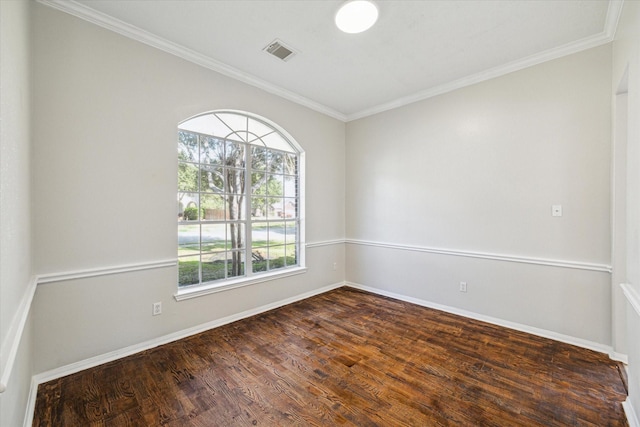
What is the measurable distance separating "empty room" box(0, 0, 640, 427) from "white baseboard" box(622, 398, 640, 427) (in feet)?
0.06

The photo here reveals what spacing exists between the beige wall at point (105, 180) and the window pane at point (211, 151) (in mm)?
330

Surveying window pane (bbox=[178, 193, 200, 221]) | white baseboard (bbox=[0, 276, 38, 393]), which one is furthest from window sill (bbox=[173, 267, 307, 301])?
white baseboard (bbox=[0, 276, 38, 393])

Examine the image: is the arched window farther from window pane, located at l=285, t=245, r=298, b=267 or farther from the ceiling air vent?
the ceiling air vent

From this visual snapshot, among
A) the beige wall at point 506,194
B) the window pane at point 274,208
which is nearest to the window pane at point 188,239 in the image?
the window pane at point 274,208

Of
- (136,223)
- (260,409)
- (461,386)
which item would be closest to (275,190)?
(136,223)

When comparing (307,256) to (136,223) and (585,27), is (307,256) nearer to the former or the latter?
(136,223)

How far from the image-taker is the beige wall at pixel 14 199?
108cm

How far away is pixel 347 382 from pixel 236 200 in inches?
88.3

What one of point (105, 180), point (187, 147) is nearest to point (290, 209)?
point (187, 147)

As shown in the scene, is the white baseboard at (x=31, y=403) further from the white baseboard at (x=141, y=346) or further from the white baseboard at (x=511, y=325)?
the white baseboard at (x=511, y=325)

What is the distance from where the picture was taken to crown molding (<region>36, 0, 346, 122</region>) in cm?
208

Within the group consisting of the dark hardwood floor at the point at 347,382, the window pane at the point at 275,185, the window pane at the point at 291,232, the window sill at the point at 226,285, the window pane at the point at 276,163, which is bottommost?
the dark hardwood floor at the point at 347,382

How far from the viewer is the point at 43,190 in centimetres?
199

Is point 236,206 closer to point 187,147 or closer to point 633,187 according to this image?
point 187,147
